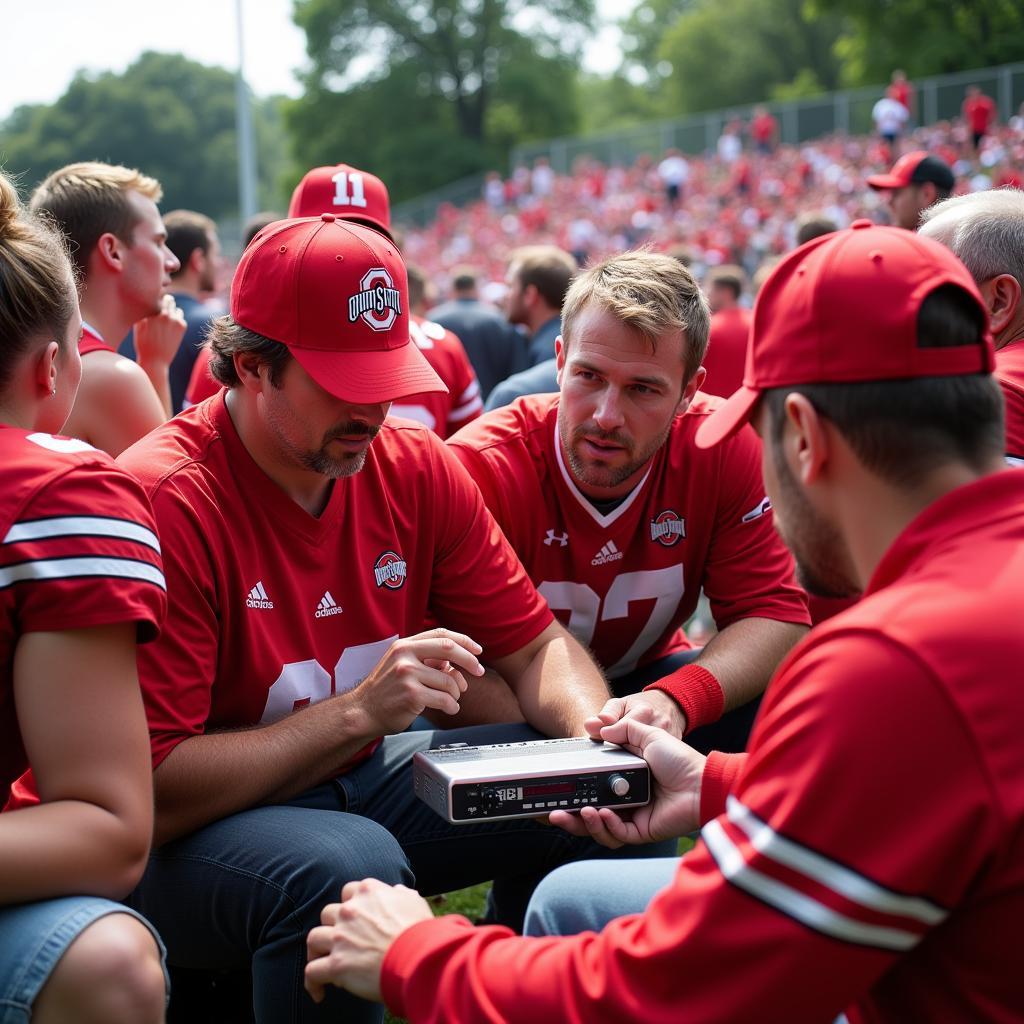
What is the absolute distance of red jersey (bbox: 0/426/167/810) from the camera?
1.94 metres

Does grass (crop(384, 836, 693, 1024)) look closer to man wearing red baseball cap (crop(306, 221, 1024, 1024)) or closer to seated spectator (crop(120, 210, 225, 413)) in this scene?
man wearing red baseball cap (crop(306, 221, 1024, 1024))

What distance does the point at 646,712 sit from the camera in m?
2.93

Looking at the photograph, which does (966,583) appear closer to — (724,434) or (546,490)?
(724,434)

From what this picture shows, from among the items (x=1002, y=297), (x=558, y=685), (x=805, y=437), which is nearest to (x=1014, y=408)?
(x=1002, y=297)

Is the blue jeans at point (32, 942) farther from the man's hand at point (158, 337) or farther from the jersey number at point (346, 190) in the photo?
the jersey number at point (346, 190)

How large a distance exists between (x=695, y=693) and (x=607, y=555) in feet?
1.96

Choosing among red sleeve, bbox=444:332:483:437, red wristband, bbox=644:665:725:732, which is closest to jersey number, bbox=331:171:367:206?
red sleeve, bbox=444:332:483:437

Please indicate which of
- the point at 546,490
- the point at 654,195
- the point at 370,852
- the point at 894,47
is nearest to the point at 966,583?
the point at 370,852

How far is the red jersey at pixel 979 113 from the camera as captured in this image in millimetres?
22031

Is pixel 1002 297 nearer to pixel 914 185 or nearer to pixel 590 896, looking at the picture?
pixel 590 896

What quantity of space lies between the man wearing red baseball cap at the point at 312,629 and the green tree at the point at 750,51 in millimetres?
56115

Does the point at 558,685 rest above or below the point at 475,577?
below

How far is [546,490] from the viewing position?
374cm

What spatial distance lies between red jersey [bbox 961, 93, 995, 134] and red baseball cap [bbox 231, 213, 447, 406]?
2207 cm
